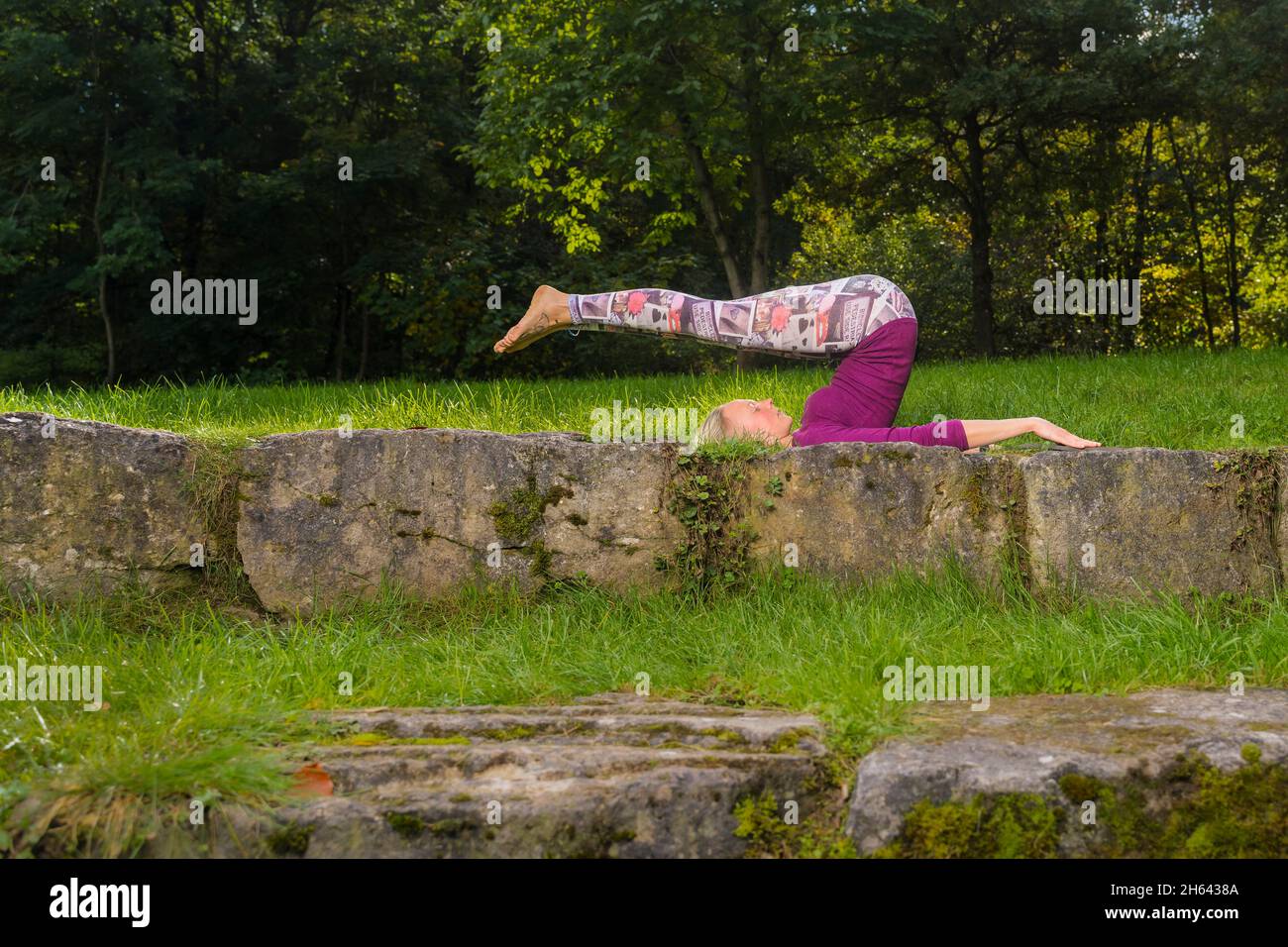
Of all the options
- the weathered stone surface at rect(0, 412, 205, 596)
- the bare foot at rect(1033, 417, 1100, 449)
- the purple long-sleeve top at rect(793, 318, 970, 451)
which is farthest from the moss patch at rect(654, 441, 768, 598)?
the weathered stone surface at rect(0, 412, 205, 596)

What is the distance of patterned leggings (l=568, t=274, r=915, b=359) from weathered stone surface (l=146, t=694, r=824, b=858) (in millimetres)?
2460

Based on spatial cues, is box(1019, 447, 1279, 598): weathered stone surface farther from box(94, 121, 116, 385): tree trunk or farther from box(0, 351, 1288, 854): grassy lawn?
box(94, 121, 116, 385): tree trunk

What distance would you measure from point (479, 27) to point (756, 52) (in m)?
4.73

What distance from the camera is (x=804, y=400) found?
6844 mm

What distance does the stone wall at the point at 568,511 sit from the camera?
15.7ft

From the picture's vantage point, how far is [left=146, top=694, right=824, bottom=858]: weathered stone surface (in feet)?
10.0

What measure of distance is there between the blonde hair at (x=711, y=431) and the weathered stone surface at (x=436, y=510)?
0.64 ft

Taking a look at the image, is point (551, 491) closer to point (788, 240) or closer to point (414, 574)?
point (414, 574)

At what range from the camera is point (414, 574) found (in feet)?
16.9

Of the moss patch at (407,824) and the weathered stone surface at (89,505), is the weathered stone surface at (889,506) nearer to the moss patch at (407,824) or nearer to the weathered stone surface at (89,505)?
the moss patch at (407,824)

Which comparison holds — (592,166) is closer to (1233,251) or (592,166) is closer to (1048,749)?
(1233,251)

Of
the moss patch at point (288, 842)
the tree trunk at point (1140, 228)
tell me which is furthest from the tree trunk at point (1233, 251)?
the moss patch at point (288, 842)
